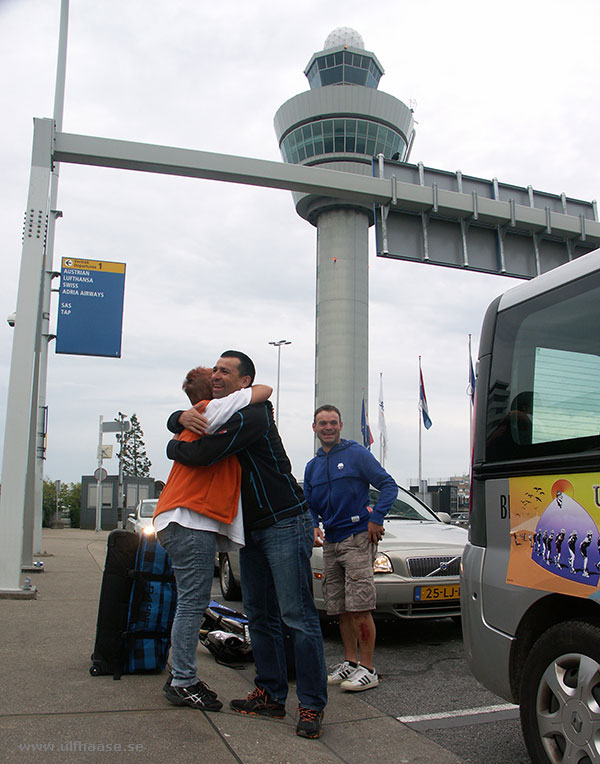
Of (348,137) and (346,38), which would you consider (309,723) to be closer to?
(348,137)

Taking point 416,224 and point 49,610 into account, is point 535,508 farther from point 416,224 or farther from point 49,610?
point 416,224

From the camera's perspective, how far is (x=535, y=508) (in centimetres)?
293

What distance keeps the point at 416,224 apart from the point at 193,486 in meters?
8.43

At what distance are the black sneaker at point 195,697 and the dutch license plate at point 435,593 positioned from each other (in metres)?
2.52

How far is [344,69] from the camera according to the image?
58844 mm

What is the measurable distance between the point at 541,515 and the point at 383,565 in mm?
3096

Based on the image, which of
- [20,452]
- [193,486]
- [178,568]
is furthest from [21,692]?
[20,452]

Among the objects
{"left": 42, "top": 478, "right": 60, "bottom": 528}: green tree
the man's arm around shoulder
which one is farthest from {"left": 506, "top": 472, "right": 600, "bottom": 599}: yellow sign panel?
{"left": 42, "top": 478, "right": 60, "bottom": 528}: green tree

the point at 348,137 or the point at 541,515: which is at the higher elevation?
the point at 348,137

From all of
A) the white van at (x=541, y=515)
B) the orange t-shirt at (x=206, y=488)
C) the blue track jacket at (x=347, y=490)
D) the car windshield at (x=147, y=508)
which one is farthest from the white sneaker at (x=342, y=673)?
the car windshield at (x=147, y=508)

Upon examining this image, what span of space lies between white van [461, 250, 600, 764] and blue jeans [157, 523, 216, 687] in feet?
4.30

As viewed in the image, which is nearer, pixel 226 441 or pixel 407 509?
pixel 226 441

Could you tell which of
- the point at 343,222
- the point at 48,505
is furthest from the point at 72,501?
the point at 343,222

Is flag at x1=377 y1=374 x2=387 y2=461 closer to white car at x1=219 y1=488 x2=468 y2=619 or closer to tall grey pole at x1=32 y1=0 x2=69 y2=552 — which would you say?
tall grey pole at x1=32 y1=0 x2=69 y2=552
